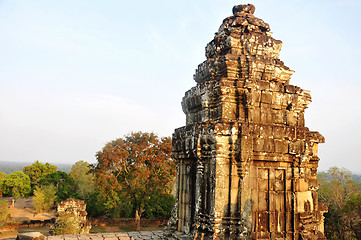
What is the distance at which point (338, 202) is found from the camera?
25375 mm

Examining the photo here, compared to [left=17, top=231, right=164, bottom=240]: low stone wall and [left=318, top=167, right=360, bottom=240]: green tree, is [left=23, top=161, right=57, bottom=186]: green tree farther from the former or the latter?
[left=17, top=231, right=164, bottom=240]: low stone wall

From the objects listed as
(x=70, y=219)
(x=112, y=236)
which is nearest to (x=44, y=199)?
(x=70, y=219)

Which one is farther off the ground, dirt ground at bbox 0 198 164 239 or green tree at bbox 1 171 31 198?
green tree at bbox 1 171 31 198

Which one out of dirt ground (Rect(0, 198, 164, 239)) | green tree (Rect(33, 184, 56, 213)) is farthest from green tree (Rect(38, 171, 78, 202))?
dirt ground (Rect(0, 198, 164, 239))

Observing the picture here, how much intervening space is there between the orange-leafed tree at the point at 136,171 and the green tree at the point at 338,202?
1219 centimetres

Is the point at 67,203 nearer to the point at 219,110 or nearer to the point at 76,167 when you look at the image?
the point at 219,110

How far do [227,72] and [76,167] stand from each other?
50186mm

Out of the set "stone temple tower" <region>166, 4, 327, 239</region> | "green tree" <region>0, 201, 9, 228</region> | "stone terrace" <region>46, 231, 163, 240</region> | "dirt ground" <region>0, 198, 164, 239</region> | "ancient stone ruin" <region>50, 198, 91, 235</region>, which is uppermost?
"stone temple tower" <region>166, 4, 327, 239</region>

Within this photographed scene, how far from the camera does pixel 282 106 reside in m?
6.24

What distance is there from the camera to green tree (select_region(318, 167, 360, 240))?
1811cm

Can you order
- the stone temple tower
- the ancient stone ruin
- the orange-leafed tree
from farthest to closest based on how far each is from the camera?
the orange-leafed tree
the ancient stone ruin
the stone temple tower

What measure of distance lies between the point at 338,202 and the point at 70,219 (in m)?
23.9

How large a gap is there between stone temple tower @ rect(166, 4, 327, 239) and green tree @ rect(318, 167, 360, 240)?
14.2 meters

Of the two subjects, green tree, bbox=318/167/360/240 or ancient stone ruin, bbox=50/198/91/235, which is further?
green tree, bbox=318/167/360/240
